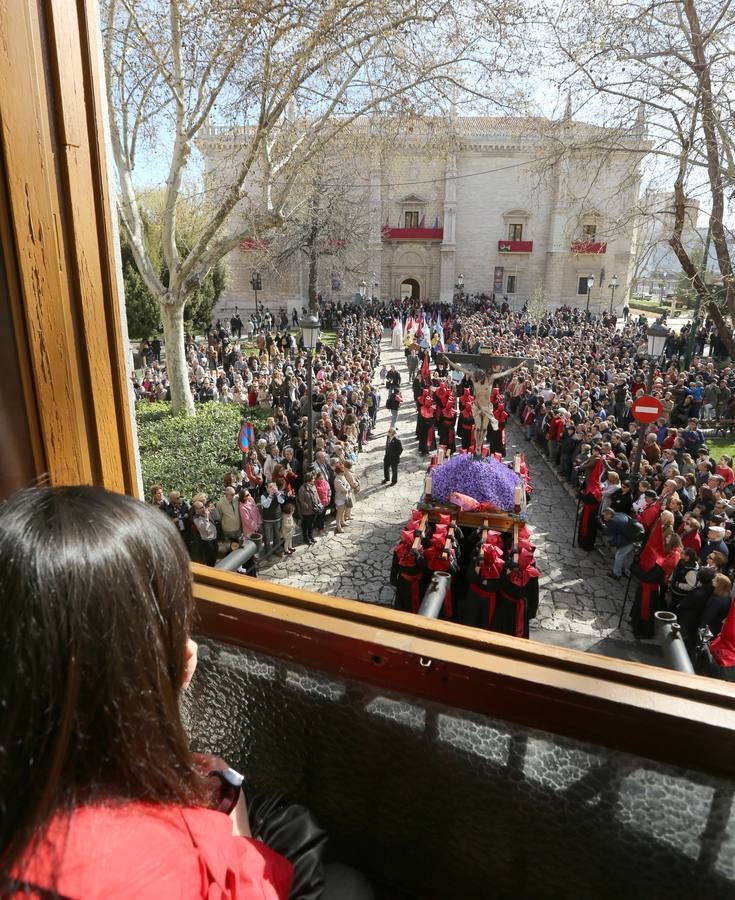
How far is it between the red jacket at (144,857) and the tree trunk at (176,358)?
13.3 meters

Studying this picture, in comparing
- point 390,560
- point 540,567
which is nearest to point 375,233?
point 390,560

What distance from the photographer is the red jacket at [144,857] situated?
729 mm

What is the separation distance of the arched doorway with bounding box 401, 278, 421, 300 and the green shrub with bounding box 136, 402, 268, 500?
3281cm

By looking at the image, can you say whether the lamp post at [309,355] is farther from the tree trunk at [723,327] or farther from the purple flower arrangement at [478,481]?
the tree trunk at [723,327]

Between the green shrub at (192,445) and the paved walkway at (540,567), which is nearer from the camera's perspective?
the paved walkway at (540,567)

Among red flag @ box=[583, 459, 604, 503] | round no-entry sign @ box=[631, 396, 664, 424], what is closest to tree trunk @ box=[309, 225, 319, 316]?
round no-entry sign @ box=[631, 396, 664, 424]

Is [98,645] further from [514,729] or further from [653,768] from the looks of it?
[653,768]

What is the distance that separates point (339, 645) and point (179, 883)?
69 cm

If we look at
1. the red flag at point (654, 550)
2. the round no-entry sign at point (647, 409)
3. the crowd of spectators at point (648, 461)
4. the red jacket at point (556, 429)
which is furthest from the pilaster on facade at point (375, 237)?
the red flag at point (654, 550)

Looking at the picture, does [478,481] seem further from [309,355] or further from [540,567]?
[309,355]

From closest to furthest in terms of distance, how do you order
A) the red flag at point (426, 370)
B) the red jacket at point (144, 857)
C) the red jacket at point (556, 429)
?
the red jacket at point (144, 857)
the red jacket at point (556, 429)
the red flag at point (426, 370)

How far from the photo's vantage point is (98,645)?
78cm

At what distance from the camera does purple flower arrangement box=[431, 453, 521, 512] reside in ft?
25.7

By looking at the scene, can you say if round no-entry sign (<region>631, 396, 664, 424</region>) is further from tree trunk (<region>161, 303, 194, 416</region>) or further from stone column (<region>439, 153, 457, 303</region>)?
stone column (<region>439, 153, 457, 303</region>)
